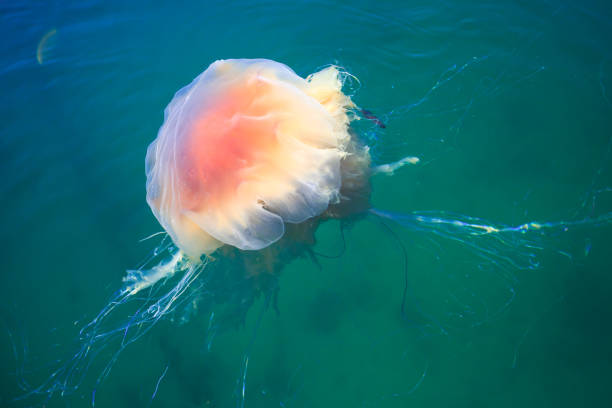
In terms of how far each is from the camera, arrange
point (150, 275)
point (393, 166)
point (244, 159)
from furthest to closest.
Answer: point (393, 166) < point (150, 275) < point (244, 159)

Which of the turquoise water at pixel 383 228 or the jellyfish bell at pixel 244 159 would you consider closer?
the jellyfish bell at pixel 244 159

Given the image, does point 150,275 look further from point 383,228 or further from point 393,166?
point 393,166

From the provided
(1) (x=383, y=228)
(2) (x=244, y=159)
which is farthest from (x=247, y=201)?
(1) (x=383, y=228)

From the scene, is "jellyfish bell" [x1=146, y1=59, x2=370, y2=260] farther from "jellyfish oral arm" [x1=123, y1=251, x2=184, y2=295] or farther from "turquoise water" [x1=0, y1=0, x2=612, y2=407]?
"turquoise water" [x1=0, y1=0, x2=612, y2=407]

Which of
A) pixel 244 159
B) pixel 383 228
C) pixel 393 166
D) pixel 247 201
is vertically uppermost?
pixel 244 159

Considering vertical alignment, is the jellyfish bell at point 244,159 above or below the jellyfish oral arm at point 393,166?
above

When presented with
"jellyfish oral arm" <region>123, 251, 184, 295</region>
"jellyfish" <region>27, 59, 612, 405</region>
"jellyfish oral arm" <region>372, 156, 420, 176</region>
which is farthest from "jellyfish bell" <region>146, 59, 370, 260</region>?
"jellyfish oral arm" <region>372, 156, 420, 176</region>

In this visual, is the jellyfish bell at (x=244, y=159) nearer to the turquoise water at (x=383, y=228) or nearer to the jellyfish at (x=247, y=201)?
the jellyfish at (x=247, y=201)

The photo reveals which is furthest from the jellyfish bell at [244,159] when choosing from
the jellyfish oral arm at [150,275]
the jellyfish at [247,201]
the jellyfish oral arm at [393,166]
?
the jellyfish oral arm at [393,166]
